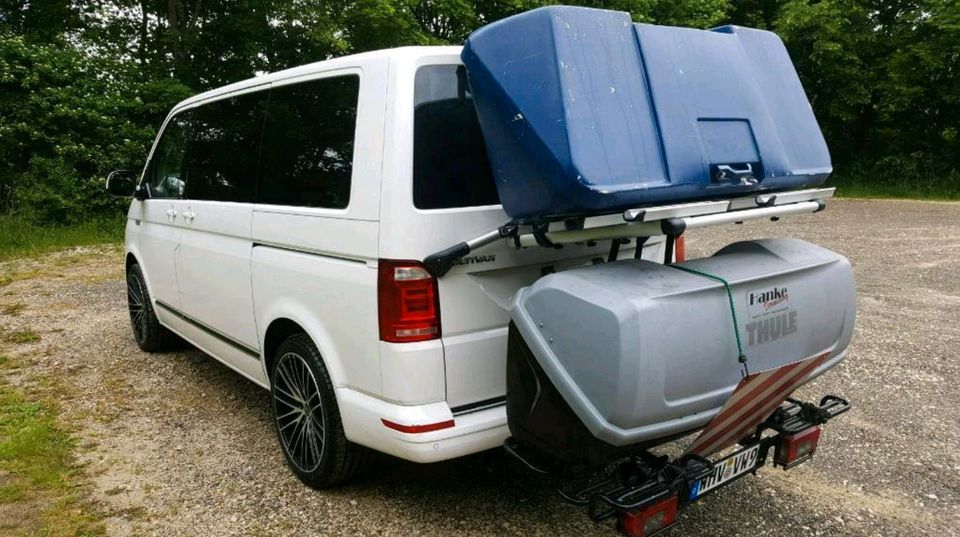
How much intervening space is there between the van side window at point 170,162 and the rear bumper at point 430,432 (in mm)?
2499

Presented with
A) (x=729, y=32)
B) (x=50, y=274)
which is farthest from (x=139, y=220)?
(x=50, y=274)

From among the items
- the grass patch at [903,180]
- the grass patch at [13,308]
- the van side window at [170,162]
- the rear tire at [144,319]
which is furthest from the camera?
the grass patch at [903,180]

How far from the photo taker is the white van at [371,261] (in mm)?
2658

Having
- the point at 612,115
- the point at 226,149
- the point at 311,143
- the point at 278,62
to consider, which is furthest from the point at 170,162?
the point at 278,62

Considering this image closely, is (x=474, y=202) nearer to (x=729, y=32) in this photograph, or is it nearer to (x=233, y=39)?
(x=729, y=32)

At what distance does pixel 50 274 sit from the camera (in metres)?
9.45

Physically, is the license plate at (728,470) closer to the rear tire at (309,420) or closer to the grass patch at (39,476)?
the rear tire at (309,420)

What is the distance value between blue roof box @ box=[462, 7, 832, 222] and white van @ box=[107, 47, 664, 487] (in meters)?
0.31

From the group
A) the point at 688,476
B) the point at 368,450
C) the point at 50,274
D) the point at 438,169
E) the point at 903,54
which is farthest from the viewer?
the point at 903,54

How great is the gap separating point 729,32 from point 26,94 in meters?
14.3

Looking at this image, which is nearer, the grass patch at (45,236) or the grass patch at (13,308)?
the grass patch at (13,308)

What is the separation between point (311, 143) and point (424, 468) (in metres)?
1.69

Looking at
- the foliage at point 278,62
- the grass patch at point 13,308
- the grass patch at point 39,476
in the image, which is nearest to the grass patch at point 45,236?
the foliage at point 278,62

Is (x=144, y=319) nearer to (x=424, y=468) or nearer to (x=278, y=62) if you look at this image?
(x=424, y=468)
